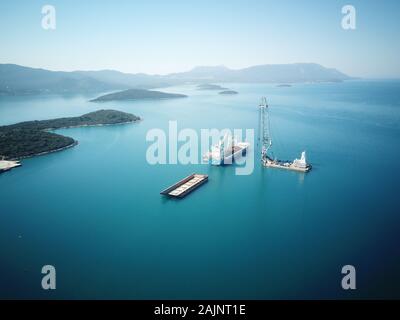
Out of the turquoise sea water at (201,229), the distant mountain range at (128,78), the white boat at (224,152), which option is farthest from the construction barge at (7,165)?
the distant mountain range at (128,78)

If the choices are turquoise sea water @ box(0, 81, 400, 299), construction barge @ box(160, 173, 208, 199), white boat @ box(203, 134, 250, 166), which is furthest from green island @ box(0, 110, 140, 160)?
construction barge @ box(160, 173, 208, 199)

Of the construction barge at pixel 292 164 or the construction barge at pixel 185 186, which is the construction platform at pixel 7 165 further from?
the construction barge at pixel 292 164

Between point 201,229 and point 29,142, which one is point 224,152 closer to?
point 201,229

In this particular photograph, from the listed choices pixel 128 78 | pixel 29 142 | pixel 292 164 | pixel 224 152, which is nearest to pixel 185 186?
pixel 224 152

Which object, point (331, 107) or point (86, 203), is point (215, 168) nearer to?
point (86, 203)

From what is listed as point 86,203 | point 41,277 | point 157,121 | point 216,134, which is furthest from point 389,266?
point 157,121
